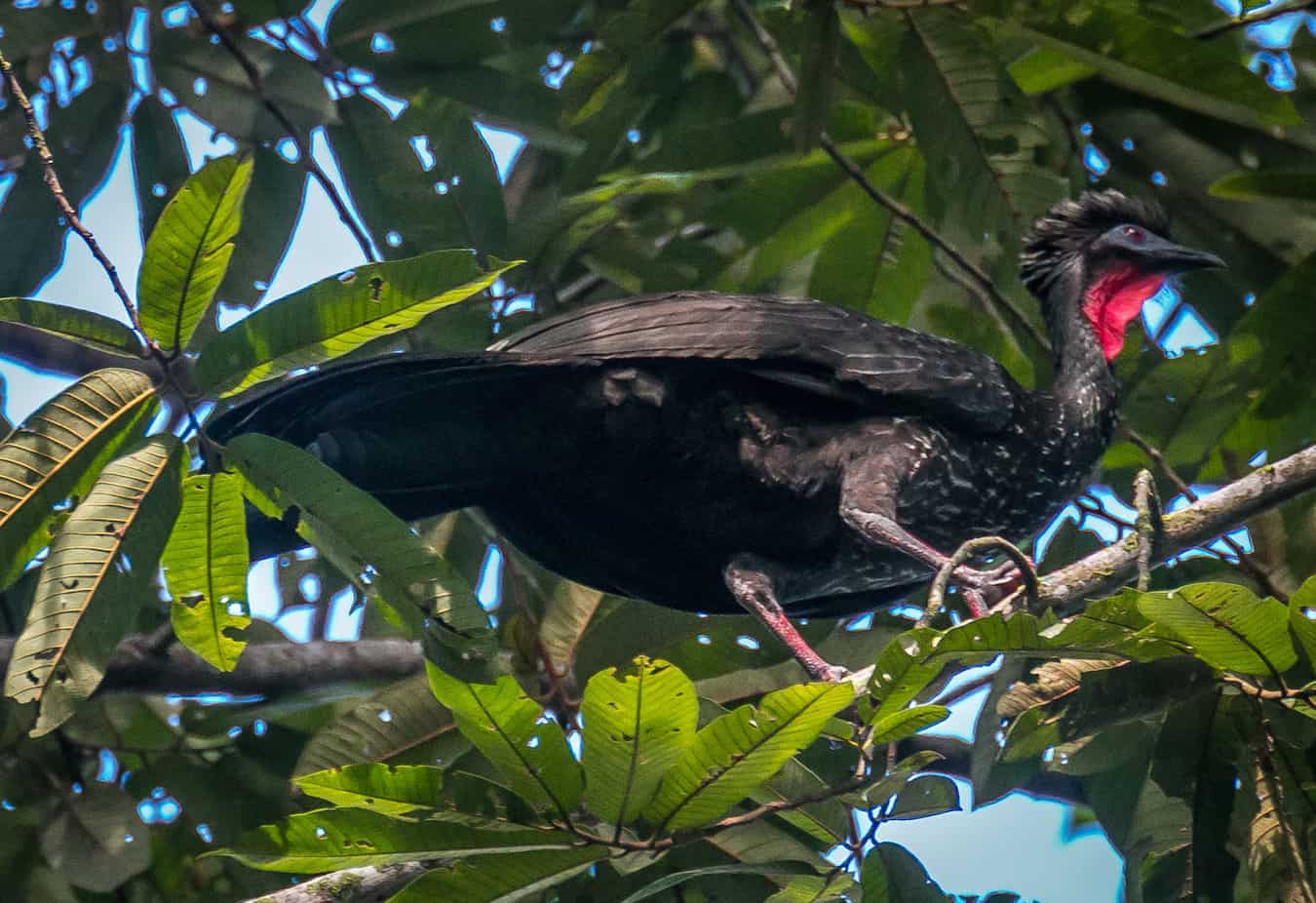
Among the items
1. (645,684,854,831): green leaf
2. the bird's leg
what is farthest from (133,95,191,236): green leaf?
(645,684,854,831): green leaf

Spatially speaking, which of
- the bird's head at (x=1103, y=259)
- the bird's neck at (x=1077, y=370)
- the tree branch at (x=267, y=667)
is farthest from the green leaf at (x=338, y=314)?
the bird's head at (x=1103, y=259)

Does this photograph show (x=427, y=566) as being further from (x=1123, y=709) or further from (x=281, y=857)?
(x=1123, y=709)

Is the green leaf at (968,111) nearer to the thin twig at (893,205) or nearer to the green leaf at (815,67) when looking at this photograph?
the thin twig at (893,205)

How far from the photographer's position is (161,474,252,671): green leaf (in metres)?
2.44

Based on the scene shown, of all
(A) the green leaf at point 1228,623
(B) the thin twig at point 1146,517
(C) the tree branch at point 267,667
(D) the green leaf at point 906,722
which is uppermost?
(B) the thin twig at point 1146,517

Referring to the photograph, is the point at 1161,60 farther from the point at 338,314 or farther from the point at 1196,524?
the point at 338,314

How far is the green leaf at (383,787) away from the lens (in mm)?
2221

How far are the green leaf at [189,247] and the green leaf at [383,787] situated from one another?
74cm

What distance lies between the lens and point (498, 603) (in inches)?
170

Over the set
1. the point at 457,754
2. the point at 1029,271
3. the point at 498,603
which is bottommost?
the point at 457,754

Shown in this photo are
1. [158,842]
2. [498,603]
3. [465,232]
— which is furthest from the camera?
[498,603]

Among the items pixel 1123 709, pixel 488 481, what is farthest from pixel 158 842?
pixel 1123 709

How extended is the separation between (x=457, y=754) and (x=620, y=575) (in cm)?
53

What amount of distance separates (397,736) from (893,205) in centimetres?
173
